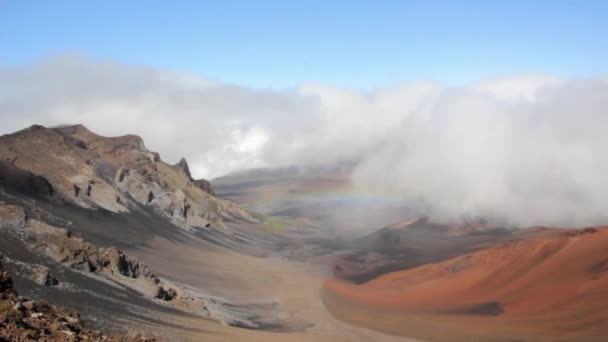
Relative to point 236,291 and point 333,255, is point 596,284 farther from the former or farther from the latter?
point 333,255

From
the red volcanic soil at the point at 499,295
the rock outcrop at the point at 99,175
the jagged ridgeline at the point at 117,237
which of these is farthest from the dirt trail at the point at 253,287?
the rock outcrop at the point at 99,175

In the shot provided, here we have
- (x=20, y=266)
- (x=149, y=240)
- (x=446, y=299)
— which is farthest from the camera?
(x=149, y=240)

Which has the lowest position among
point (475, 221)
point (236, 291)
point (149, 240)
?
point (236, 291)

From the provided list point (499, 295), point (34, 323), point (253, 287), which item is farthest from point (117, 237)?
point (34, 323)

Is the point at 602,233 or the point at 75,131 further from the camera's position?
the point at 75,131

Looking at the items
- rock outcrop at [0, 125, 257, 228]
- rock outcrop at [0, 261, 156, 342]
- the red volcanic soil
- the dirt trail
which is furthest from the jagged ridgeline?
the red volcanic soil

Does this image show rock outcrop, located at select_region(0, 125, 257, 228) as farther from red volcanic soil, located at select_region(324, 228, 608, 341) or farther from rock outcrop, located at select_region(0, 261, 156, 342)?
rock outcrop, located at select_region(0, 261, 156, 342)

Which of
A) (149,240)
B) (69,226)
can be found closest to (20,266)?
(69,226)

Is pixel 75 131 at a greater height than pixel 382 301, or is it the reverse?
pixel 75 131

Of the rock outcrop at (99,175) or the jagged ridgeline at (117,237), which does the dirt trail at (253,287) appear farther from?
the rock outcrop at (99,175)
